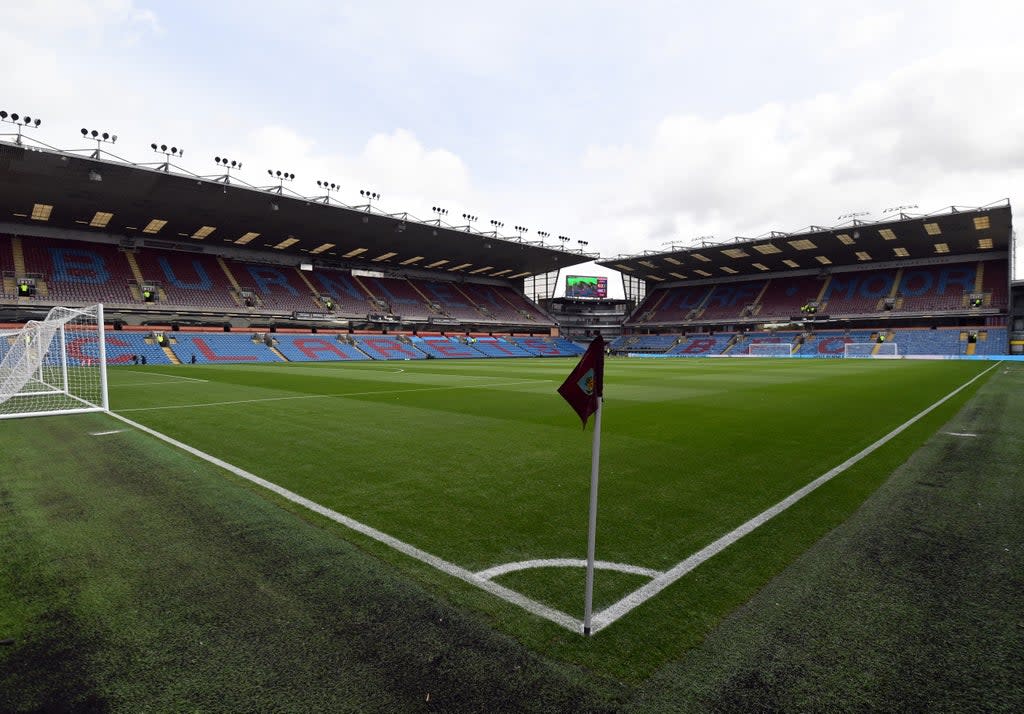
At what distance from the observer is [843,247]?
53625 millimetres

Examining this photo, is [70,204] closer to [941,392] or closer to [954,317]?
[941,392]

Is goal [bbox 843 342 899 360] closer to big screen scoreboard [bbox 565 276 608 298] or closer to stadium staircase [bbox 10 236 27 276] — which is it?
big screen scoreboard [bbox 565 276 608 298]

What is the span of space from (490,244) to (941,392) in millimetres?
45289

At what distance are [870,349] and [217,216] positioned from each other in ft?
216

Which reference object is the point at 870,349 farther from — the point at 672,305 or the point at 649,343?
the point at 672,305

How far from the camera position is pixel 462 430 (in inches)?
339

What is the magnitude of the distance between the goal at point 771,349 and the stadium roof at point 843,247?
10910 millimetres

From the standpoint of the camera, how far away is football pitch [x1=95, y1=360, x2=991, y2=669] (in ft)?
9.98

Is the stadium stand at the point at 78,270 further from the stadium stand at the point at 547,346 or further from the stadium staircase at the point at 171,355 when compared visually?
the stadium stand at the point at 547,346

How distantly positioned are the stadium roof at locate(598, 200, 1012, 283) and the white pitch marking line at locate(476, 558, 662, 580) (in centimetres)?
5506

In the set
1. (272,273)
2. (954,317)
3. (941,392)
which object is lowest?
(941,392)

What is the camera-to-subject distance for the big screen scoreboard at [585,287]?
79.2m

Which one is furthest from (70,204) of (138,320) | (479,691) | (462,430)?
(479,691)

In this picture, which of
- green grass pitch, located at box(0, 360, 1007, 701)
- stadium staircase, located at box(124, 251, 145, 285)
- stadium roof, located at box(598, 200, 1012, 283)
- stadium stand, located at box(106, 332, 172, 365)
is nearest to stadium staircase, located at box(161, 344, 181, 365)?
stadium stand, located at box(106, 332, 172, 365)
